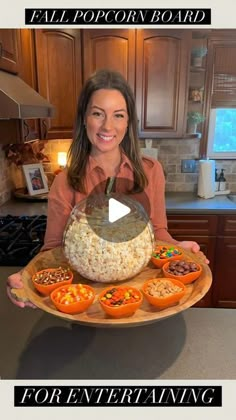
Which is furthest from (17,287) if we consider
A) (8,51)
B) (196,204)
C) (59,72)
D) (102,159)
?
(59,72)

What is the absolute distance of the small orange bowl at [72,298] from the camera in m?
0.65

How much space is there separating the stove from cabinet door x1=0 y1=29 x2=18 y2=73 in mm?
805

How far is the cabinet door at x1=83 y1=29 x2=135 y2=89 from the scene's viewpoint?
2.13m

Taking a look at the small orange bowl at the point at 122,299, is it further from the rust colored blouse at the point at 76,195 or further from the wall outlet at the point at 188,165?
the wall outlet at the point at 188,165

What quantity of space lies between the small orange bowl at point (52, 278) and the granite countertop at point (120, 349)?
127 millimetres

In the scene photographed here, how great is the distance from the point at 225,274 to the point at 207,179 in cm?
73

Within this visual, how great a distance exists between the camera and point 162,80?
224 cm

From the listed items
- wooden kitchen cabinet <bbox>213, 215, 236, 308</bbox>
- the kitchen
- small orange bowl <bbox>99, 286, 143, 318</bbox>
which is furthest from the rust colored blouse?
wooden kitchen cabinet <bbox>213, 215, 236, 308</bbox>

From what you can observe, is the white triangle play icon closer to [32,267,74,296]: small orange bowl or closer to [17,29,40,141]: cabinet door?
[32,267,74,296]: small orange bowl

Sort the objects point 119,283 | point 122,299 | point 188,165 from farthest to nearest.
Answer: point 188,165 → point 119,283 → point 122,299

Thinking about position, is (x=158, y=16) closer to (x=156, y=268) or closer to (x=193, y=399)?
(x=156, y=268)

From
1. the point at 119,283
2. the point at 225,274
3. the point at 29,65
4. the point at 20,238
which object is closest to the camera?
the point at 119,283

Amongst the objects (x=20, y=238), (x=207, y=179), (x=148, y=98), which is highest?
(x=148, y=98)

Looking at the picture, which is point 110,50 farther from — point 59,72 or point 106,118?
point 106,118
